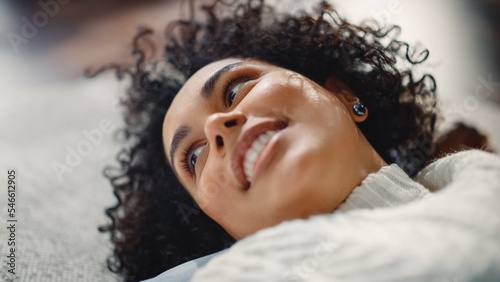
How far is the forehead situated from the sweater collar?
0.37 meters

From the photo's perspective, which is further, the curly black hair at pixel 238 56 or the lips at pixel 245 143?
the curly black hair at pixel 238 56

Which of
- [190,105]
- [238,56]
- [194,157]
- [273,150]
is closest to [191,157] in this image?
[194,157]

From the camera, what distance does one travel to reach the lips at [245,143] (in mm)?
728

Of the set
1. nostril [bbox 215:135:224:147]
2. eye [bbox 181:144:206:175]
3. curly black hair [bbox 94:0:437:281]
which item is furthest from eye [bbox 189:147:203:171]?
curly black hair [bbox 94:0:437:281]

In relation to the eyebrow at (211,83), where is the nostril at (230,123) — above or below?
below

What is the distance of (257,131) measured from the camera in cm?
73

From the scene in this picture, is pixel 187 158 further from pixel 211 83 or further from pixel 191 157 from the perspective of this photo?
pixel 211 83

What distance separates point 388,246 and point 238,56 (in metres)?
0.76

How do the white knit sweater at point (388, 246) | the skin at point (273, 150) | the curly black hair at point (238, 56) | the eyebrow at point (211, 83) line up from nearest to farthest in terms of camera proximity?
the white knit sweater at point (388, 246), the skin at point (273, 150), the eyebrow at point (211, 83), the curly black hair at point (238, 56)

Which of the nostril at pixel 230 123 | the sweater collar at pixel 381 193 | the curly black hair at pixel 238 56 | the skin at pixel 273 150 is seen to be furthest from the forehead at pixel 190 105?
the sweater collar at pixel 381 193

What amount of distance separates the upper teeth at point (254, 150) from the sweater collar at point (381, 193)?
190 mm

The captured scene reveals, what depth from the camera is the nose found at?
0.73 metres

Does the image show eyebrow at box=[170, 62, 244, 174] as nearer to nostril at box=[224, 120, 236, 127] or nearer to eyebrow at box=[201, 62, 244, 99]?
eyebrow at box=[201, 62, 244, 99]

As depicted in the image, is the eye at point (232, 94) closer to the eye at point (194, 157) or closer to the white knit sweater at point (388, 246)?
the eye at point (194, 157)
